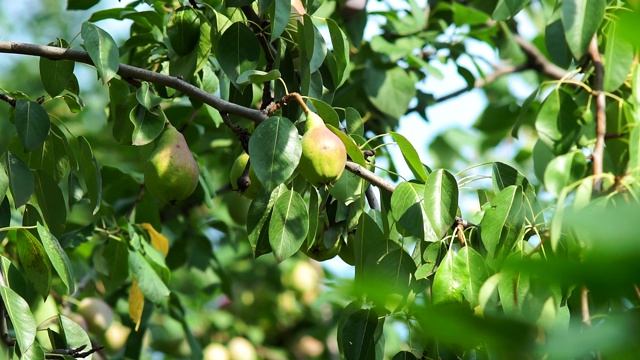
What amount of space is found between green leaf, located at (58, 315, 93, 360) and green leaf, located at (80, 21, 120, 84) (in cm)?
Answer: 36

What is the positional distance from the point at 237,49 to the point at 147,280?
66 cm

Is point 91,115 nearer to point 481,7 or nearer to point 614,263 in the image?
point 481,7

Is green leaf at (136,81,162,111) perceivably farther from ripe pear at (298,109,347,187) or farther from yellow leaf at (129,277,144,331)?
yellow leaf at (129,277,144,331)

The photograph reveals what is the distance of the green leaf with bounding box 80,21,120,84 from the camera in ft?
4.29

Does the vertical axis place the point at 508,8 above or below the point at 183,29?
above

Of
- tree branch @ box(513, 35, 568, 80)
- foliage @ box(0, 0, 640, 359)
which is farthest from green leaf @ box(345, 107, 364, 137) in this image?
tree branch @ box(513, 35, 568, 80)

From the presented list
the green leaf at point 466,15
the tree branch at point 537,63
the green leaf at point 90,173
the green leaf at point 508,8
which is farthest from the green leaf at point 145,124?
the tree branch at point 537,63

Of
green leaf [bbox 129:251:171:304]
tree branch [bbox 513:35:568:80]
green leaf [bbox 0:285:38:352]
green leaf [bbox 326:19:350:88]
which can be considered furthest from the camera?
tree branch [bbox 513:35:568:80]

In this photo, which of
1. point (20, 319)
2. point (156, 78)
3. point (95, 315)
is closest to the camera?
point (20, 319)

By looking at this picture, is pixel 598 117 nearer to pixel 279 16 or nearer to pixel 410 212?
pixel 410 212

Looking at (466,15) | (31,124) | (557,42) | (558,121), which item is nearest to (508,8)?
(557,42)

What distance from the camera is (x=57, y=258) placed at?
127cm

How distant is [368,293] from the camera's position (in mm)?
507

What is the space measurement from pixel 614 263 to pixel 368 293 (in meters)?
0.13
